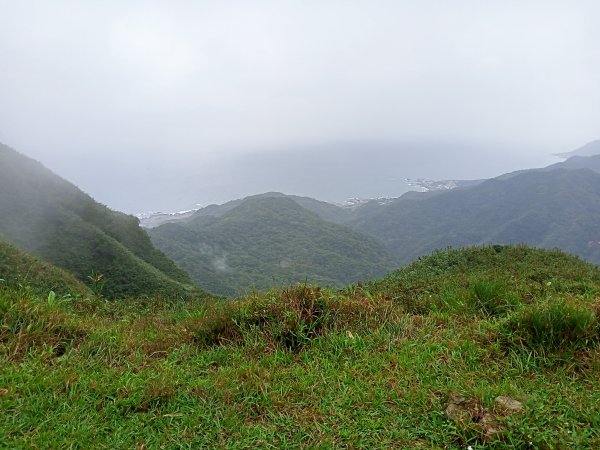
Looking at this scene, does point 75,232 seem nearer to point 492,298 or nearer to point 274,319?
point 274,319

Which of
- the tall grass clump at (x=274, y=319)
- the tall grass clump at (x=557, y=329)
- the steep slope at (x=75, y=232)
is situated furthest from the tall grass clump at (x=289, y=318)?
the steep slope at (x=75, y=232)

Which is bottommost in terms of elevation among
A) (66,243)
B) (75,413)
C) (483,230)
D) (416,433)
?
(483,230)

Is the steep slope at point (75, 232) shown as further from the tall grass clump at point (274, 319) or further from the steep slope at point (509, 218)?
the steep slope at point (509, 218)

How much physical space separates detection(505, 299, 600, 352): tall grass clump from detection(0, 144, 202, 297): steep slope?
40070 millimetres

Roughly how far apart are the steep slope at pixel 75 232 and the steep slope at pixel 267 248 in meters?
20.2

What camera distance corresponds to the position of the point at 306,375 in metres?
3.72

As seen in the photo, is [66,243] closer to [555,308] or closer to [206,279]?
[206,279]

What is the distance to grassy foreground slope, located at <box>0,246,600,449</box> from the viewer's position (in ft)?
9.62

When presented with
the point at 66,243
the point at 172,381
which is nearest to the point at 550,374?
the point at 172,381

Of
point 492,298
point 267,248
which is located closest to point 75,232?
point 492,298

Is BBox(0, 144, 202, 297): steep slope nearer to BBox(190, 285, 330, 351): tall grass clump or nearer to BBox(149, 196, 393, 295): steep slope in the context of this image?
BBox(149, 196, 393, 295): steep slope

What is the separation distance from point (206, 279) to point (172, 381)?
281 feet

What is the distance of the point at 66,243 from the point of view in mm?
55750

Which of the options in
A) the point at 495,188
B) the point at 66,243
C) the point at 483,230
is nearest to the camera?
the point at 66,243
